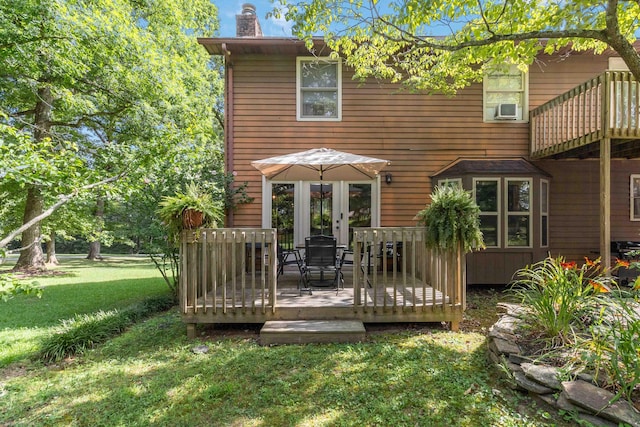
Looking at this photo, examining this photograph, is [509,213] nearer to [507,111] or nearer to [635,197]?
[507,111]

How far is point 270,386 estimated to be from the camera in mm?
2877

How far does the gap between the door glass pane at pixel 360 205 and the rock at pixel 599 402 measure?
513 cm

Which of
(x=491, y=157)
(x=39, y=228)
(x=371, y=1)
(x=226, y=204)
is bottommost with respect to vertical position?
(x=39, y=228)

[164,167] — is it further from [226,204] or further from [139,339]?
[139,339]

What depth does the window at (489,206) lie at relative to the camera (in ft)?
21.6

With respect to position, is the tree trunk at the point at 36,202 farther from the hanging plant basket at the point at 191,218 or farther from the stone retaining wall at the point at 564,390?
the stone retaining wall at the point at 564,390

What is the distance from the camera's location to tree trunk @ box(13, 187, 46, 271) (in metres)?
10.1

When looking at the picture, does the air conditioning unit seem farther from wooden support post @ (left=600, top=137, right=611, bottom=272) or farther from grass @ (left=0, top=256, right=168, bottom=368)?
grass @ (left=0, top=256, right=168, bottom=368)

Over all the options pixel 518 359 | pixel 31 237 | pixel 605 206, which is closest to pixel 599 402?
pixel 518 359

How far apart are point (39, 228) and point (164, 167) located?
850cm

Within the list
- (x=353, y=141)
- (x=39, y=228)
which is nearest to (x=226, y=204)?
(x=353, y=141)

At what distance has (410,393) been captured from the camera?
2736 mm

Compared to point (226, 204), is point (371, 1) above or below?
above

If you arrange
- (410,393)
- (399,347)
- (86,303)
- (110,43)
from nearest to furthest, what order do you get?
(410,393), (399,347), (86,303), (110,43)
